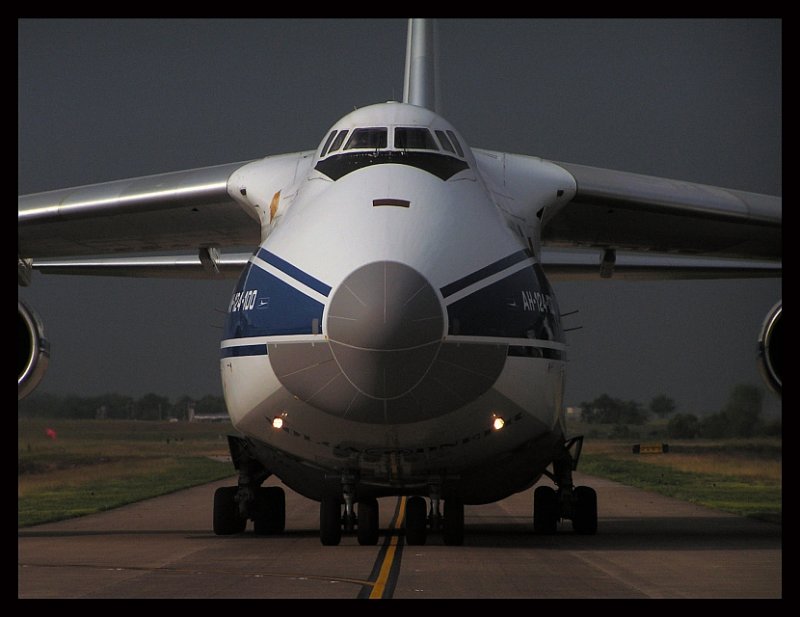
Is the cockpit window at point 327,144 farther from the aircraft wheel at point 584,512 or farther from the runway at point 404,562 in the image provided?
the aircraft wheel at point 584,512

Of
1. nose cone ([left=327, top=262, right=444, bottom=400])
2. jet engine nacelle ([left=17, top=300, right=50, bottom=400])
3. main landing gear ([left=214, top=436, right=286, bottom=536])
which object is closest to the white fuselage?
nose cone ([left=327, top=262, right=444, bottom=400])

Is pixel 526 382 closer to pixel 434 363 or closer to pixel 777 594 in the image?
pixel 434 363

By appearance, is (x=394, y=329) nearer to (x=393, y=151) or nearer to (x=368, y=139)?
(x=393, y=151)

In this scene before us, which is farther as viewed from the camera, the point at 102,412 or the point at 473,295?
the point at 102,412

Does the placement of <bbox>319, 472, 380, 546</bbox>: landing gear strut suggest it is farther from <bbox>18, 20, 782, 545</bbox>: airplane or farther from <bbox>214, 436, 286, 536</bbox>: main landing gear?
<bbox>214, 436, 286, 536</bbox>: main landing gear

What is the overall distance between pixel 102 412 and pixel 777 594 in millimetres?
26864

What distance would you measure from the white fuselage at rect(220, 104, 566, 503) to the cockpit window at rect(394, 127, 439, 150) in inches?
2.6

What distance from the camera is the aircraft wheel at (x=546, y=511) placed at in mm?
14367

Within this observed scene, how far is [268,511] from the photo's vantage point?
1449cm

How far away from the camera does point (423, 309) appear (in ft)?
32.7

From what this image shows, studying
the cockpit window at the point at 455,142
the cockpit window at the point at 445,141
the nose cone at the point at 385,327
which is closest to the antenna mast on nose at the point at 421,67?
the cockpit window at the point at 455,142

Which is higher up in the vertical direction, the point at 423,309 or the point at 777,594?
the point at 423,309

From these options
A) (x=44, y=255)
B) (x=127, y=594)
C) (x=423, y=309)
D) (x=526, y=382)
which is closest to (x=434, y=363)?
(x=423, y=309)

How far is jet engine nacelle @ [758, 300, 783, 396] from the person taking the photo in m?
13.3
